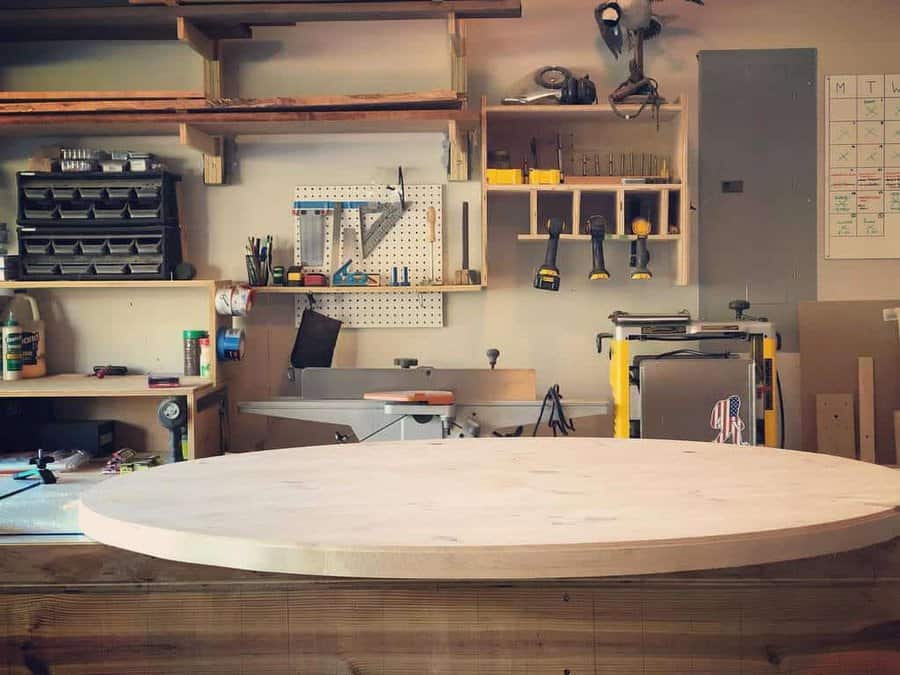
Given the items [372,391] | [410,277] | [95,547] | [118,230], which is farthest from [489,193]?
[95,547]

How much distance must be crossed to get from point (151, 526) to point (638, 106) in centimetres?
293

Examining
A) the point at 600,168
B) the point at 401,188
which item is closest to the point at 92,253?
the point at 401,188

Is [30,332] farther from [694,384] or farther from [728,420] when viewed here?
[728,420]

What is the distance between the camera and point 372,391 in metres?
3.51

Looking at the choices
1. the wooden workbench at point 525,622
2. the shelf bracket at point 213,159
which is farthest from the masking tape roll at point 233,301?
the wooden workbench at point 525,622

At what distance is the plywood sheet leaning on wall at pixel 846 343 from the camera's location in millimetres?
3951

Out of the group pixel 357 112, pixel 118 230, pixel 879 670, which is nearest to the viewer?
pixel 879 670

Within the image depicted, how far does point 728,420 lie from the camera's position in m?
3.30

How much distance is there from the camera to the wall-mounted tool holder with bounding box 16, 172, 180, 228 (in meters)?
3.76

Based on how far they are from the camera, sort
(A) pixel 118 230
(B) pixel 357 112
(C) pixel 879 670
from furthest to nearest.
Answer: (A) pixel 118 230 < (B) pixel 357 112 < (C) pixel 879 670

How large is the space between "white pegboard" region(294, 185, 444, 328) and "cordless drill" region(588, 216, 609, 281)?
0.68 meters

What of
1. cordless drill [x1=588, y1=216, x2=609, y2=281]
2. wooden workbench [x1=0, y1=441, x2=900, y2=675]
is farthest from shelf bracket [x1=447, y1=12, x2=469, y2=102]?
wooden workbench [x1=0, y1=441, x2=900, y2=675]

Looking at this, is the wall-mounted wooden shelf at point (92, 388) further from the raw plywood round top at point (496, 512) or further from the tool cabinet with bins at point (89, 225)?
the raw plywood round top at point (496, 512)

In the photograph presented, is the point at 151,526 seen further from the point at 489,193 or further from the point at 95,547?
the point at 489,193
